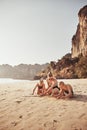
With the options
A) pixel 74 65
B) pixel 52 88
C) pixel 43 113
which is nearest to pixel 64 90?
pixel 52 88

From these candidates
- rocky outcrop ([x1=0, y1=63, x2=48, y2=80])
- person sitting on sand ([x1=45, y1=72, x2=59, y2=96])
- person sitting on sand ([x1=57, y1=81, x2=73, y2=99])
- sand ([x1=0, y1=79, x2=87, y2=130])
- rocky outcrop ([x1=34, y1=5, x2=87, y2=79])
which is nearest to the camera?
sand ([x1=0, y1=79, x2=87, y2=130])

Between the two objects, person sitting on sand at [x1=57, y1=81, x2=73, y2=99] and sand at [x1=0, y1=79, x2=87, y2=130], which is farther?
person sitting on sand at [x1=57, y1=81, x2=73, y2=99]

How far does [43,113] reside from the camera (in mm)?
6770

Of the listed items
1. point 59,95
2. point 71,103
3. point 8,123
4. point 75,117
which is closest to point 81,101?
point 71,103

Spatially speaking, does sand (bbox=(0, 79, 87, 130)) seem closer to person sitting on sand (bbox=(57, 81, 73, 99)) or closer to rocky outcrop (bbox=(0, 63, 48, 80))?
person sitting on sand (bbox=(57, 81, 73, 99))

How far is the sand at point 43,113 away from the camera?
581 centimetres

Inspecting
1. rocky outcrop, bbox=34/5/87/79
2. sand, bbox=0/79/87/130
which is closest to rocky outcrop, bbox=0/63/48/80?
rocky outcrop, bbox=34/5/87/79

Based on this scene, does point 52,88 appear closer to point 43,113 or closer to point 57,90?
point 57,90

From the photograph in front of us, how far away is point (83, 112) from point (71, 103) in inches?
46.1

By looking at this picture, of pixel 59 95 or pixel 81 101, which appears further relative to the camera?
pixel 59 95

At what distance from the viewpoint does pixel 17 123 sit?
6.09 meters

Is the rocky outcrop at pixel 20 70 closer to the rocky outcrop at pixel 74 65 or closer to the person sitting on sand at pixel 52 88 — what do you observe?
the rocky outcrop at pixel 74 65

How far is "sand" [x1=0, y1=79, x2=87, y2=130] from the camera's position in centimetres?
581

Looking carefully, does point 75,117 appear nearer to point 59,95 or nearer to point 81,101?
point 81,101
